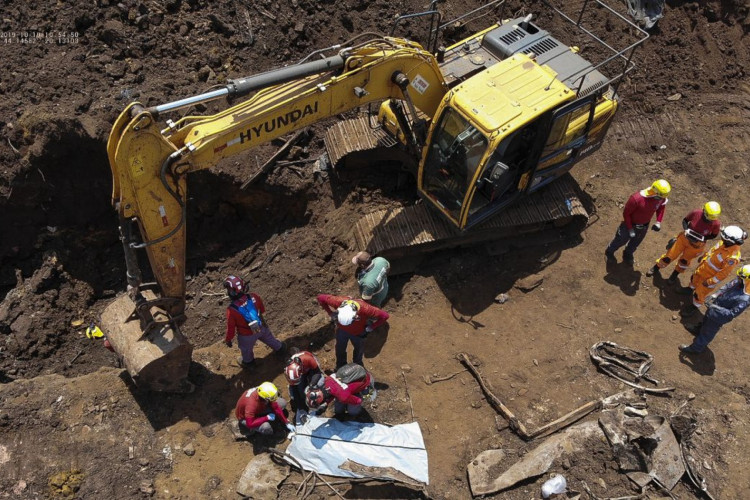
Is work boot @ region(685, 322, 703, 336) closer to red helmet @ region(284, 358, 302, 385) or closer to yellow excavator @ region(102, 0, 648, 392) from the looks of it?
yellow excavator @ region(102, 0, 648, 392)

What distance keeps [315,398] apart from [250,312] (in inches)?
57.6

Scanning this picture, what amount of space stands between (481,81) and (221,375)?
5.51 metres

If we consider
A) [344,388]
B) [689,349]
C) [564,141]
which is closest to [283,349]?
[344,388]

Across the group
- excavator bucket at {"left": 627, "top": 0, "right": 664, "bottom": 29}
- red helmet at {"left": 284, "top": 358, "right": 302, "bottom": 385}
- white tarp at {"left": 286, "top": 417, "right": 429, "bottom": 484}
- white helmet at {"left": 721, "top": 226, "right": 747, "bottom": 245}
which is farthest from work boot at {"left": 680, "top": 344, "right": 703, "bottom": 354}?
excavator bucket at {"left": 627, "top": 0, "right": 664, "bottom": 29}

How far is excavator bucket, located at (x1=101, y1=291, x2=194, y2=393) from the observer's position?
777 centimetres

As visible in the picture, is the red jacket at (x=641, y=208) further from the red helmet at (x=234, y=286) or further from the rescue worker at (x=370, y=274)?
the red helmet at (x=234, y=286)

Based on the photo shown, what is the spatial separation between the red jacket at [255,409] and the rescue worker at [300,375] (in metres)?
0.32

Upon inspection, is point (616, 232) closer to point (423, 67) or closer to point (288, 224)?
point (423, 67)

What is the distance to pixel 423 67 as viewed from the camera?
8.32 meters

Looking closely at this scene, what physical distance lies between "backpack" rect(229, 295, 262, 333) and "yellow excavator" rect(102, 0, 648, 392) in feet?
2.62

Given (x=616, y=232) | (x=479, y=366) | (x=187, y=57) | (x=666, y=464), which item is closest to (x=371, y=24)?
(x=187, y=57)

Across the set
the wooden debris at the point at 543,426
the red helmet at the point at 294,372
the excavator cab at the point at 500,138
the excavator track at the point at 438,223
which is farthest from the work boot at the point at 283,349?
the excavator cab at the point at 500,138

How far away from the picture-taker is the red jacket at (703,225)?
882 centimetres

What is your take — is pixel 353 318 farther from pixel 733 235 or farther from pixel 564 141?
pixel 733 235
